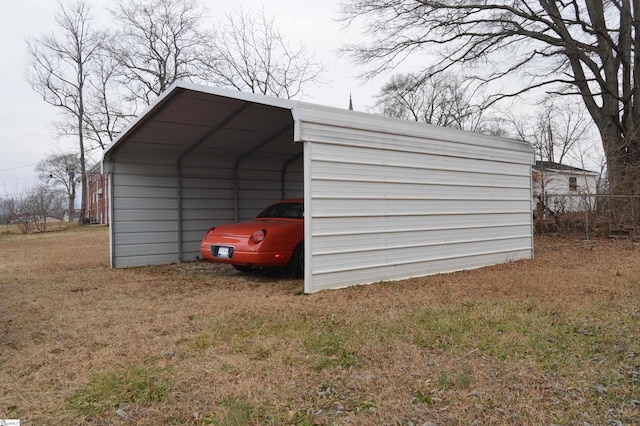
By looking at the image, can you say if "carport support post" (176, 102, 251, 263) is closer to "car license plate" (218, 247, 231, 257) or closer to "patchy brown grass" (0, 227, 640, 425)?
"car license plate" (218, 247, 231, 257)

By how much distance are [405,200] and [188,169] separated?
5.28m

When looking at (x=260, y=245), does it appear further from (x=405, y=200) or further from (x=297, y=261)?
(x=405, y=200)

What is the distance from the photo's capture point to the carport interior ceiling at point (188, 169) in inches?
325

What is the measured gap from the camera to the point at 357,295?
19.7 feet

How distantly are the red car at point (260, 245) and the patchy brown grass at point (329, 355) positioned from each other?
63 centimetres

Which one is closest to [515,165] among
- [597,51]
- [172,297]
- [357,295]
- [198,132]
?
[357,295]

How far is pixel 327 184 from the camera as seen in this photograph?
6.35 metres

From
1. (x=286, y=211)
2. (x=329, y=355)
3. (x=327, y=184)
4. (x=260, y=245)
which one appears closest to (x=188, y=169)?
(x=286, y=211)

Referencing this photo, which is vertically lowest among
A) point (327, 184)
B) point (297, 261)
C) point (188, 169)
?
point (297, 261)

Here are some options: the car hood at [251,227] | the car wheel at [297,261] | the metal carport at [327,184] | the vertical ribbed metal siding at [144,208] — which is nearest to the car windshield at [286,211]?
the car hood at [251,227]

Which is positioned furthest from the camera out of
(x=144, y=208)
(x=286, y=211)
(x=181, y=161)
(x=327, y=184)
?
(x=181, y=161)

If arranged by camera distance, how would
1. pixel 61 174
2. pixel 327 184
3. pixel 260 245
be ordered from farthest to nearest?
pixel 61 174 < pixel 260 245 < pixel 327 184

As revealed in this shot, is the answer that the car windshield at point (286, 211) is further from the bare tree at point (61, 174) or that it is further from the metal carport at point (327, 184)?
the bare tree at point (61, 174)

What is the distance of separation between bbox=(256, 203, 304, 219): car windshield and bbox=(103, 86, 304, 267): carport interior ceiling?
5.34 feet
